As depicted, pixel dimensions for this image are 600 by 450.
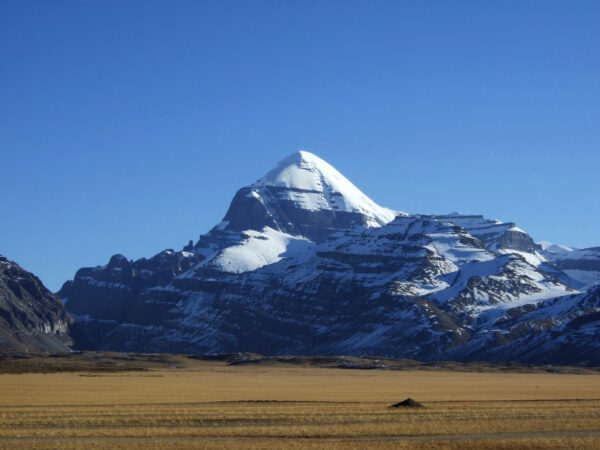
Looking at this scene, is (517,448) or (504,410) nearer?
(517,448)

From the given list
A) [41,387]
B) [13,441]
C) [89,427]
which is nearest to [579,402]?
[89,427]

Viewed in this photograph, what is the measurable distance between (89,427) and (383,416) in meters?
27.1

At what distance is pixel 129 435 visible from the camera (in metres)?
75.1

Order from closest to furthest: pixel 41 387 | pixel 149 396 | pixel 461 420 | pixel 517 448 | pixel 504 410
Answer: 1. pixel 517 448
2. pixel 461 420
3. pixel 504 410
4. pixel 149 396
5. pixel 41 387

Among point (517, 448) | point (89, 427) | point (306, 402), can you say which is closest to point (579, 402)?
point (306, 402)

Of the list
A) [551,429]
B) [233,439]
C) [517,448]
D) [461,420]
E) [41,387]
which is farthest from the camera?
[41,387]

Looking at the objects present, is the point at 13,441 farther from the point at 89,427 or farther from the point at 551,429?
the point at 551,429

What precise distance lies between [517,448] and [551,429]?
40.4 feet

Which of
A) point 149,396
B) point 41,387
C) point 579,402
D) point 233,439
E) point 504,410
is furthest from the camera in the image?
point 41,387

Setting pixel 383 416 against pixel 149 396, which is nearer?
pixel 383 416

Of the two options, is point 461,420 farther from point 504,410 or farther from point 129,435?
point 129,435

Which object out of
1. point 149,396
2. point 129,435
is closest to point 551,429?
point 129,435

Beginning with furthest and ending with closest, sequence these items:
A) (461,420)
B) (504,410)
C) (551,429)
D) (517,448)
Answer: (504,410) < (461,420) < (551,429) < (517,448)

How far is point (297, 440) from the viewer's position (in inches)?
2869
